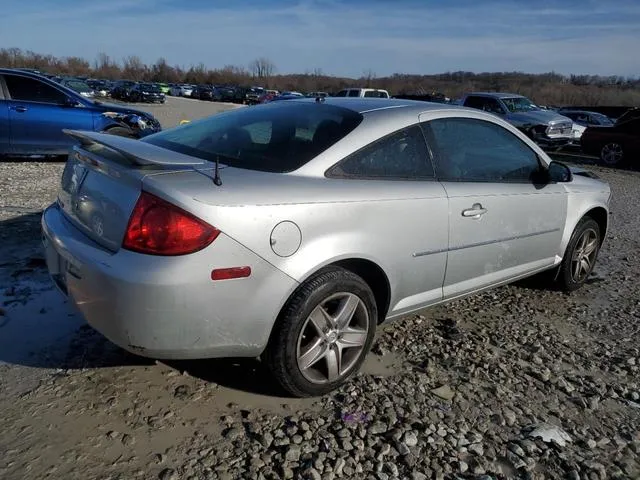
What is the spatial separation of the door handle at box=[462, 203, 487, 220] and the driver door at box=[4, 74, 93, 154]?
7.25 metres

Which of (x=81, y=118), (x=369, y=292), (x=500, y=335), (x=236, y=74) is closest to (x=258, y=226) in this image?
(x=369, y=292)

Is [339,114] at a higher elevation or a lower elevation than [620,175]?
higher

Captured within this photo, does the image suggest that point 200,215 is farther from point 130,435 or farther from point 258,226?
point 130,435

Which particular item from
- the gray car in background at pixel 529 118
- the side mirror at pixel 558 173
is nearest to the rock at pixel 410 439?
the side mirror at pixel 558 173

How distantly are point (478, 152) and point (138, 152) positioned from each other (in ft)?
7.32

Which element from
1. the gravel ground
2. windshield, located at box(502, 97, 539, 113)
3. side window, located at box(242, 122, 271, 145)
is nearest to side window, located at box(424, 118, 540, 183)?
side window, located at box(242, 122, 271, 145)

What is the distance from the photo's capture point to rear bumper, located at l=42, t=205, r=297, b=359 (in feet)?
7.63

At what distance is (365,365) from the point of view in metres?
3.26

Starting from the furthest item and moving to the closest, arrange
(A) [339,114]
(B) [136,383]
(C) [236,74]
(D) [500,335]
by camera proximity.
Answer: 1. (C) [236,74]
2. (D) [500,335]
3. (A) [339,114]
4. (B) [136,383]

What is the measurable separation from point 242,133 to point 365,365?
1545mm

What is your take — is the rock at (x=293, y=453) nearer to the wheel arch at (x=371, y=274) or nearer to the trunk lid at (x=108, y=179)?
the wheel arch at (x=371, y=274)

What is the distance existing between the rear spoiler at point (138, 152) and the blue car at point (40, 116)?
575 cm

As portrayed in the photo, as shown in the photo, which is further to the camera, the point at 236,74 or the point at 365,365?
the point at 236,74

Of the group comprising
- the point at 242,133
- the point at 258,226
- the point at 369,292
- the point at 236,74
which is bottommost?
the point at 236,74
